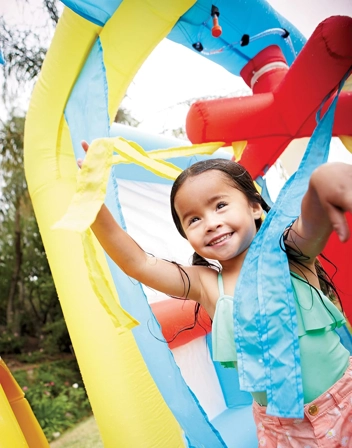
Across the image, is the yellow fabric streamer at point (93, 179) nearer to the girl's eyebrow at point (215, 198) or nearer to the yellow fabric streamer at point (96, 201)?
the yellow fabric streamer at point (96, 201)

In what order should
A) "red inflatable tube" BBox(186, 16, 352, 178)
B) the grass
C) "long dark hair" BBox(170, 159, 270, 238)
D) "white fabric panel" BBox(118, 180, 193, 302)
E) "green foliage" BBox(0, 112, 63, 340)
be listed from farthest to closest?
"green foliage" BBox(0, 112, 63, 340), the grass, "white fabric panel" BBox(118, 180, 193, 302), "red inflatable tube" BBox(186, 16, 352, 178), "long dark hair" BBox(170, 159, 270, 238)

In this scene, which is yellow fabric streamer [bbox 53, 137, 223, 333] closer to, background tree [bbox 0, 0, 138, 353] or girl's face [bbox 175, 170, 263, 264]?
girl's face [bbox 175, 170, 263, 264]

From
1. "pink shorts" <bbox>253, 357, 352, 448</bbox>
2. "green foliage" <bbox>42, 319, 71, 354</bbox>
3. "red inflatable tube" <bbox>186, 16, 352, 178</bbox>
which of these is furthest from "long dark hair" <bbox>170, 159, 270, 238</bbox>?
"green foliage" <bbox>42, 319, 71, 354</bbox>

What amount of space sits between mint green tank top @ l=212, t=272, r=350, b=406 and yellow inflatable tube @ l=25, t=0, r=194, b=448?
0.49 m

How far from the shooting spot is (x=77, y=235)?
4.30ft

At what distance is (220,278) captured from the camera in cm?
83

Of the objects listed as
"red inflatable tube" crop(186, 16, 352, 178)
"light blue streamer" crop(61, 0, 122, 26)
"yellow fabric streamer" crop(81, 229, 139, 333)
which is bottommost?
"yellow fabric streamer" crop(81, 229, 139, 333)

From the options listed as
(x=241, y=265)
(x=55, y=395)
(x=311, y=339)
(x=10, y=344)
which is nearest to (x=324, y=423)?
(x=311, y=339)

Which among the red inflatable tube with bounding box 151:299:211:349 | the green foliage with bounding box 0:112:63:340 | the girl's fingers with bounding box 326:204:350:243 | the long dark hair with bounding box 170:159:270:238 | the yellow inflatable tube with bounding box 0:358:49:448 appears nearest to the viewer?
the girl's fingers with bounding box 326:204:350:243

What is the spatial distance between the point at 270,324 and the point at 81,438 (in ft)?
6.21

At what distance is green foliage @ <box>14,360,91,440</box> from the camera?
2.46 meters

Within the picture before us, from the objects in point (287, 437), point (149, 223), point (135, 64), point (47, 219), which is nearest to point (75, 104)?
point (135, 64)

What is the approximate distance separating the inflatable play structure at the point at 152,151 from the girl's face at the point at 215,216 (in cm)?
13

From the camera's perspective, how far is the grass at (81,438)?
206 centimetres
